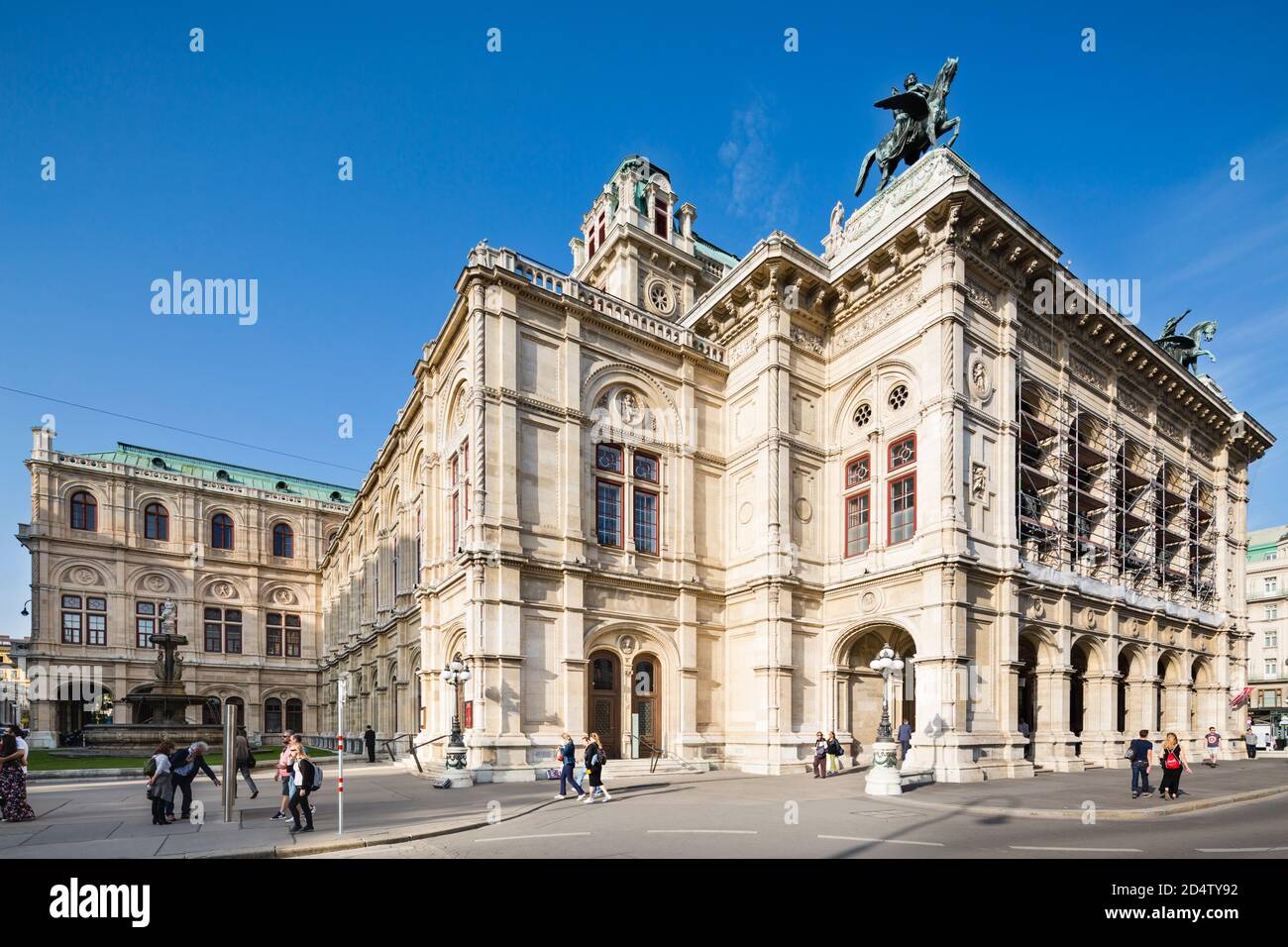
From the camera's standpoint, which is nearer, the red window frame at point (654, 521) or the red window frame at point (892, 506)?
the red window frame at point (892, 506)

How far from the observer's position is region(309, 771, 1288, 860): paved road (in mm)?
11562

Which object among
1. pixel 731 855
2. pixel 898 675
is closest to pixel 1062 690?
pixel 898 675

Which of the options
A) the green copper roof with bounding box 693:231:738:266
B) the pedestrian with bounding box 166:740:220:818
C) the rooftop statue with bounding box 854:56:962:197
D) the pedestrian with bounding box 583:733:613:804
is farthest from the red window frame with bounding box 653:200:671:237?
the pedestrian with bounding box 166:740:220:818

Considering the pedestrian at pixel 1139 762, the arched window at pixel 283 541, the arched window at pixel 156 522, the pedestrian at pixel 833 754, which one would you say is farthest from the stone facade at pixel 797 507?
the arched window at pixel 283 541

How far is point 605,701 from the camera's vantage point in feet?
85.1

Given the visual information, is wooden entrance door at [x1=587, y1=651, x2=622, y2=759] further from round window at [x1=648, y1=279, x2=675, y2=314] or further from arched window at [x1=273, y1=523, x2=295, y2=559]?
arched window at [x1=273, y1=523, x2=295, y2=559]

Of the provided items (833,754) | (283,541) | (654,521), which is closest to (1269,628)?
(833,754)

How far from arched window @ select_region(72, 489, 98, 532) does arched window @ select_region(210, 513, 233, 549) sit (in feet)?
25.2

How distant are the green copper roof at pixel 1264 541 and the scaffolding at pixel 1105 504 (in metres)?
43.5

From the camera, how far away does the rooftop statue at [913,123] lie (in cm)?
2897

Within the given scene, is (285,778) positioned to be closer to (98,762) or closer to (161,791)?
(161,791)

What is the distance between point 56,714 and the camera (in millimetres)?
51656

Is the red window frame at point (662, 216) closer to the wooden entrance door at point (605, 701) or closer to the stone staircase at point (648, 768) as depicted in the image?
the wooden entrance door at point (605, 701)
